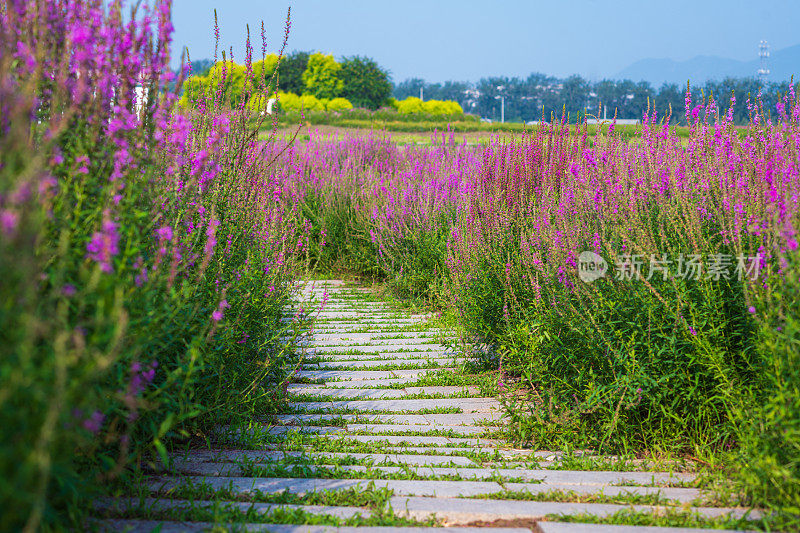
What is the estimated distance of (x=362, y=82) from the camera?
186 ft

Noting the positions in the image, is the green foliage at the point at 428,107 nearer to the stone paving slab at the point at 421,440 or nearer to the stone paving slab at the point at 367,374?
the stone paving slab at the point at 367,374

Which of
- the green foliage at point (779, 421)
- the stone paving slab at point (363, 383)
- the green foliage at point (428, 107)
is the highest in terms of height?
the green foliage at point (428, 107)

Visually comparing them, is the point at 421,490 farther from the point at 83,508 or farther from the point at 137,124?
the point at 137,124

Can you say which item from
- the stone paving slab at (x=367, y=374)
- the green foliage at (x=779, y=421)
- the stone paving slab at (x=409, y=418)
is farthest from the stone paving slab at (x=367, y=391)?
the green foliage at (x=779, y=421)

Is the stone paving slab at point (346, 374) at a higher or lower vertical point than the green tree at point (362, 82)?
lower

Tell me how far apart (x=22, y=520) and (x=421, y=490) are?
1523mm

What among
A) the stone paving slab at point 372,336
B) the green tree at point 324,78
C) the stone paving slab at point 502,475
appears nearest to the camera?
the stone paving slab at point 502,475

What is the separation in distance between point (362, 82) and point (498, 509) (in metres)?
57.4

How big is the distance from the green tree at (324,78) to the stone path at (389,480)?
5439 cm

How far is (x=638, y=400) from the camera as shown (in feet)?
9.89

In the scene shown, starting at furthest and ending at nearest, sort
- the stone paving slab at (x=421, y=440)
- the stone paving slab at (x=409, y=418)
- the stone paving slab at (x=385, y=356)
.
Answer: the stone paving slab at (x=385, y=356) → the stone paving slab at (x=409, y=418) → the stone paving slab at (x=421, y=440)

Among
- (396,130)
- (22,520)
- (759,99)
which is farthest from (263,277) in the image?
(396,130)

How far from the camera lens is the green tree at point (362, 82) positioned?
57.2 m

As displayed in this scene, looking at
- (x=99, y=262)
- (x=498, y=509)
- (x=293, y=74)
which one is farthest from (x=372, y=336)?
(x=293, y=74)
